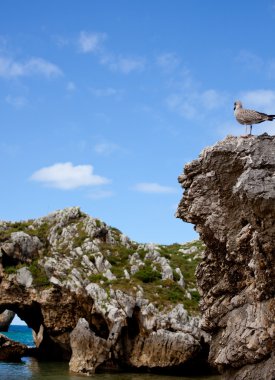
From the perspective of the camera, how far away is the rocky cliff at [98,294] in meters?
42.2

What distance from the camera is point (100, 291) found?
4672cm

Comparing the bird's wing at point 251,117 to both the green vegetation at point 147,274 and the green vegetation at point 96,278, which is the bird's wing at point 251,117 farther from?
the green vegetation at point 147,274

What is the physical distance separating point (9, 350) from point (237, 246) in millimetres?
33944

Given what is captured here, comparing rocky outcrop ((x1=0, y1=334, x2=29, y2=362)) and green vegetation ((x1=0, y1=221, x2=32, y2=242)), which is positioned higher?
green vegetation ((x1=0, y1=221, x2=32, y2=242))

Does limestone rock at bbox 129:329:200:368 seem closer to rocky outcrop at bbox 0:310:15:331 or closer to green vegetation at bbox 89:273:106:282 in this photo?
green vegetation at bbox 89:273:106:282

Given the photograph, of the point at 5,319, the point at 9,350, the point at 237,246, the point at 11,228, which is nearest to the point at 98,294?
the point at 9,350

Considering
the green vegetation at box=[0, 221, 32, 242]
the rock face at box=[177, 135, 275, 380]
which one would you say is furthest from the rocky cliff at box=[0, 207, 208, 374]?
the rock face at box=[177, 135, 275, 380]

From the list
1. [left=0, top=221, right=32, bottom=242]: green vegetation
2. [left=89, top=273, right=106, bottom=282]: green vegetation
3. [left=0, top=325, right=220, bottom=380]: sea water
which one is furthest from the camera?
[left=0, top=221, right=32, bottom=242]: green vegetation

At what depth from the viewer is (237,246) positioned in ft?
77.3

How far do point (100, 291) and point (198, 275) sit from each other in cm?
2108

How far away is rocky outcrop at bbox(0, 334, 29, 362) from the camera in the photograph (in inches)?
1943

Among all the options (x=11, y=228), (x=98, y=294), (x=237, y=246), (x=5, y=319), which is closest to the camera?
(x=237, y=246)

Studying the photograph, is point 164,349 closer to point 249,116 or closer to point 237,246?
point 237,246

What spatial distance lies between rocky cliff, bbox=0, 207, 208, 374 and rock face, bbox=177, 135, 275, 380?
1704cm
